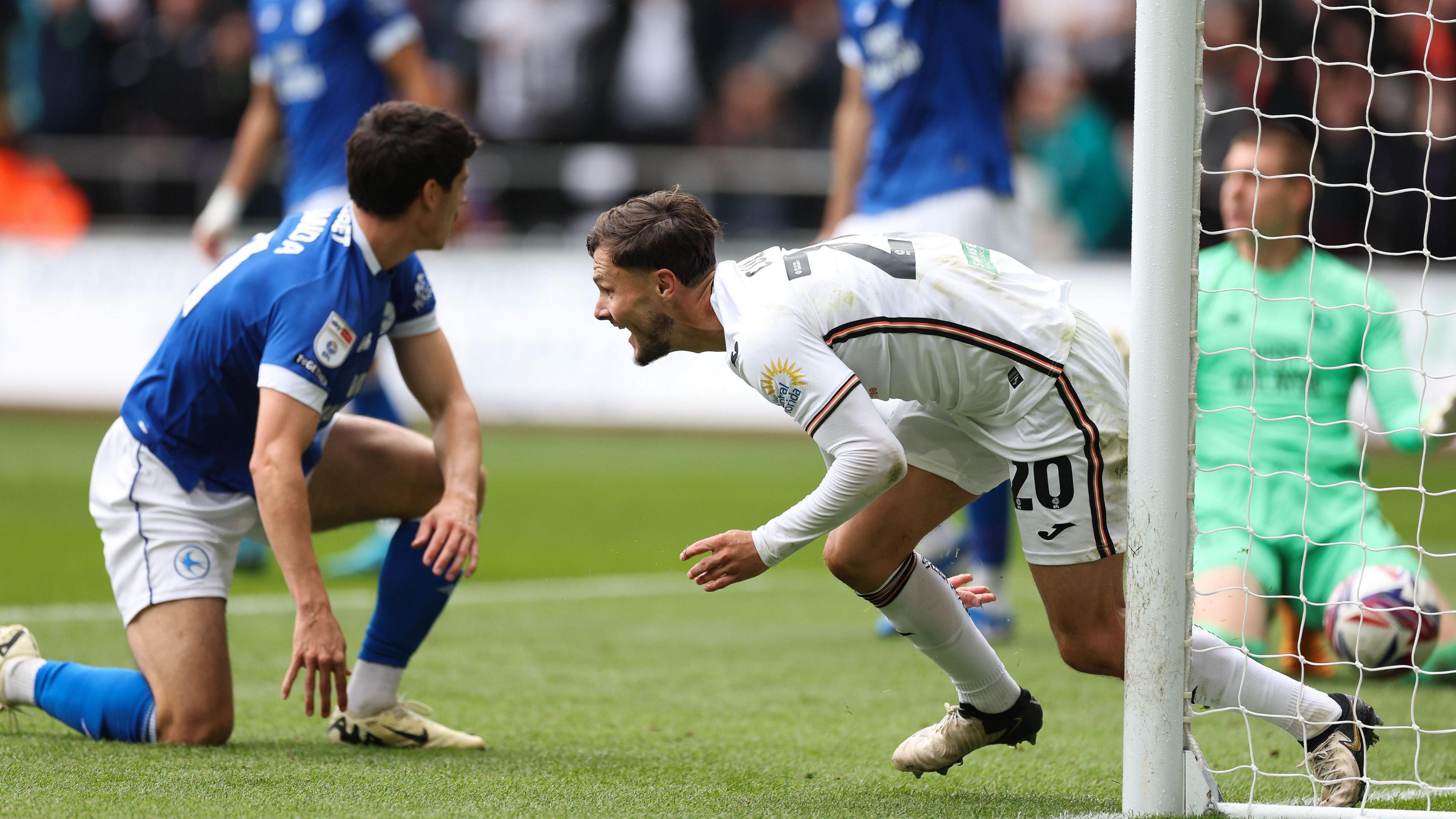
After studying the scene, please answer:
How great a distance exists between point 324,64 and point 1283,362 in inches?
170

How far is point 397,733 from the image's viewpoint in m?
4.05

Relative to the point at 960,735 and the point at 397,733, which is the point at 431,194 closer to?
the point at 397,733

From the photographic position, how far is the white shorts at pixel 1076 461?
11.1 feet

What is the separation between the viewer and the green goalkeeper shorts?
16.9ft

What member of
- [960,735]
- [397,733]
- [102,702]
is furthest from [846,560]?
[102,702]

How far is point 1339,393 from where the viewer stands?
5238mm

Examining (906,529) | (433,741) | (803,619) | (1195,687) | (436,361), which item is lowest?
(803,619)

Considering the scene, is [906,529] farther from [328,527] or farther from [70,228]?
[70,228]

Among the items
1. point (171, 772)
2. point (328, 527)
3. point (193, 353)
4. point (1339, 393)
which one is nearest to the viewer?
point (171, 772)

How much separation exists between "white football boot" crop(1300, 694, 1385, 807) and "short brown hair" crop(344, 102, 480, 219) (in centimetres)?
241

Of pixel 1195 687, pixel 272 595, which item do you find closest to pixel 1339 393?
pixel 1195 687

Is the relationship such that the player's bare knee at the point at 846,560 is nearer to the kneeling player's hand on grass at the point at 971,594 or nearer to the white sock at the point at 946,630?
the white sock at the point at 946,630

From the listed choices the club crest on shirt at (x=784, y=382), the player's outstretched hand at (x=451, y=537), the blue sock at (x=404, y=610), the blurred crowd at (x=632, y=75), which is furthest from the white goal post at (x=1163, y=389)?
the blurred crowd at (x=632, y=75)

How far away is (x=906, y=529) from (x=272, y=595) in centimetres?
387
